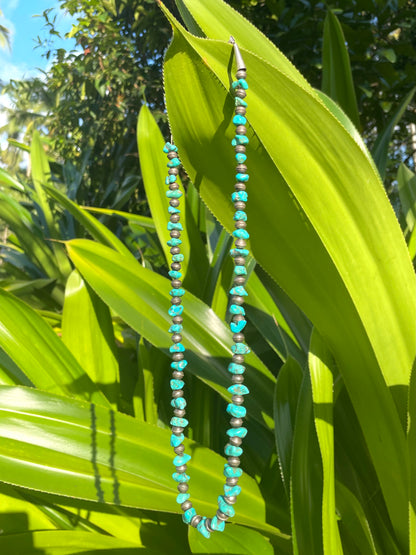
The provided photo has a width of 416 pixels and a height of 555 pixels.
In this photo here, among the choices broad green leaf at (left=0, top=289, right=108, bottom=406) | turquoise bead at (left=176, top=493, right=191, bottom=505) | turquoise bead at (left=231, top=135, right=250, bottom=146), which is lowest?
turquoise bead at (left=176, top=493, right=191, bottom=505)

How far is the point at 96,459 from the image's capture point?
1.25ft

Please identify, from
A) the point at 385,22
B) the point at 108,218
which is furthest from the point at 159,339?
the point at 385,22

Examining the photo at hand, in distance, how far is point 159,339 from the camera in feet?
1.64

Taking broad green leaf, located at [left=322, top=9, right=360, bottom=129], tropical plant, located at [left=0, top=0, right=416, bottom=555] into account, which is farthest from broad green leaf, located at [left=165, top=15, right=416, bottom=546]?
broad green leaf, located at [left=322, top=9, right=360, bottom=129]

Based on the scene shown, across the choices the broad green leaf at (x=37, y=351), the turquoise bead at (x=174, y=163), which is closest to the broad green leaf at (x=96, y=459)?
the broad green leaf at (x=37, y=351)

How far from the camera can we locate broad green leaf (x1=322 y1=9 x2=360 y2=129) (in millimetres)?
670

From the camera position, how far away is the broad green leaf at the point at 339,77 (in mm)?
670

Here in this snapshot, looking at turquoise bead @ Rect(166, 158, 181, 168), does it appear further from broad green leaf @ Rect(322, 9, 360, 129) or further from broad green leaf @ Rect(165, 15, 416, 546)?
broad green leaf @ Rect(322, 9, 360, 129)

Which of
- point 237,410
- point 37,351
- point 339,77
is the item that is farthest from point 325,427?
point 339,77

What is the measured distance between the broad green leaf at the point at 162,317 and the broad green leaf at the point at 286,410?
0.05m

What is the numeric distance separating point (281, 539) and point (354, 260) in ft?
0.88

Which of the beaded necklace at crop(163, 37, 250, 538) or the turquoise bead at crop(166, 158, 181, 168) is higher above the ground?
the turquoise bead at crop(166, 158, 181, 168)

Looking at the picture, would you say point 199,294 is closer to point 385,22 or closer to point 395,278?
point 395,278

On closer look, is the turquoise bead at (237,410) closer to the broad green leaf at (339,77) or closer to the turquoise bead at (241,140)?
the turquoise bead at (241,140)
